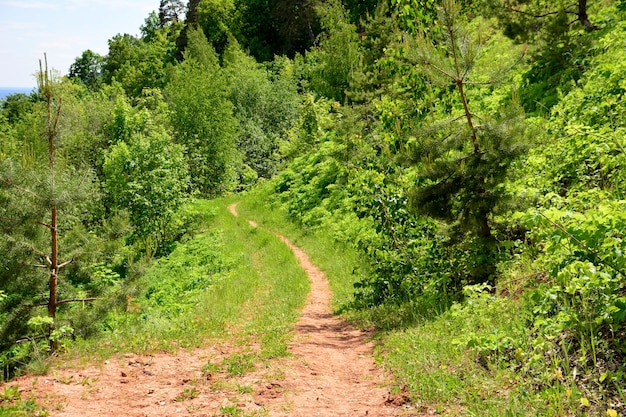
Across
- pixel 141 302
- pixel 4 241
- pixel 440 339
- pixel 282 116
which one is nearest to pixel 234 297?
pixel 141 302

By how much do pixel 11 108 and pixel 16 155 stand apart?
248 ft

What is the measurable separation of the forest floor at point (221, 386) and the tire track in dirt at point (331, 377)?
0.01m

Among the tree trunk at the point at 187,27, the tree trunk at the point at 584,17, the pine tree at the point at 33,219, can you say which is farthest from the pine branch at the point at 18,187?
the tree trunk at the point at 187,27

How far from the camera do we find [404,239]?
35.1 feet

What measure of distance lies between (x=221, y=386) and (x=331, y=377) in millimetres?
1560

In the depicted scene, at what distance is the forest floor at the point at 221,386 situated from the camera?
575cm

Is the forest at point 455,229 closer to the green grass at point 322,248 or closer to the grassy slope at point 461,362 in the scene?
the grassy slope at point 461,362

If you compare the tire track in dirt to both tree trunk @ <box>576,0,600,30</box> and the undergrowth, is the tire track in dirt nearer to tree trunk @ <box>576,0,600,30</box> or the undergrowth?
the undergrowth

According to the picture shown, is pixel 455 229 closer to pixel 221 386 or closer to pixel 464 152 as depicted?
pixel 464 152

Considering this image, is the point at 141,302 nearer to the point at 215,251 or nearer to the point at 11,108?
the point at 215,251

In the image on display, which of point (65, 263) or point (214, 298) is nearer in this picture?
point (65, 263)

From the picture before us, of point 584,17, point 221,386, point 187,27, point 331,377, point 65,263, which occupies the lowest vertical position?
point 331,377

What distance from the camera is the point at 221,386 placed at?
257 inches

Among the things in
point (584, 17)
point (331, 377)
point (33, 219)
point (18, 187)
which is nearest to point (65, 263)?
point (33, 219)
